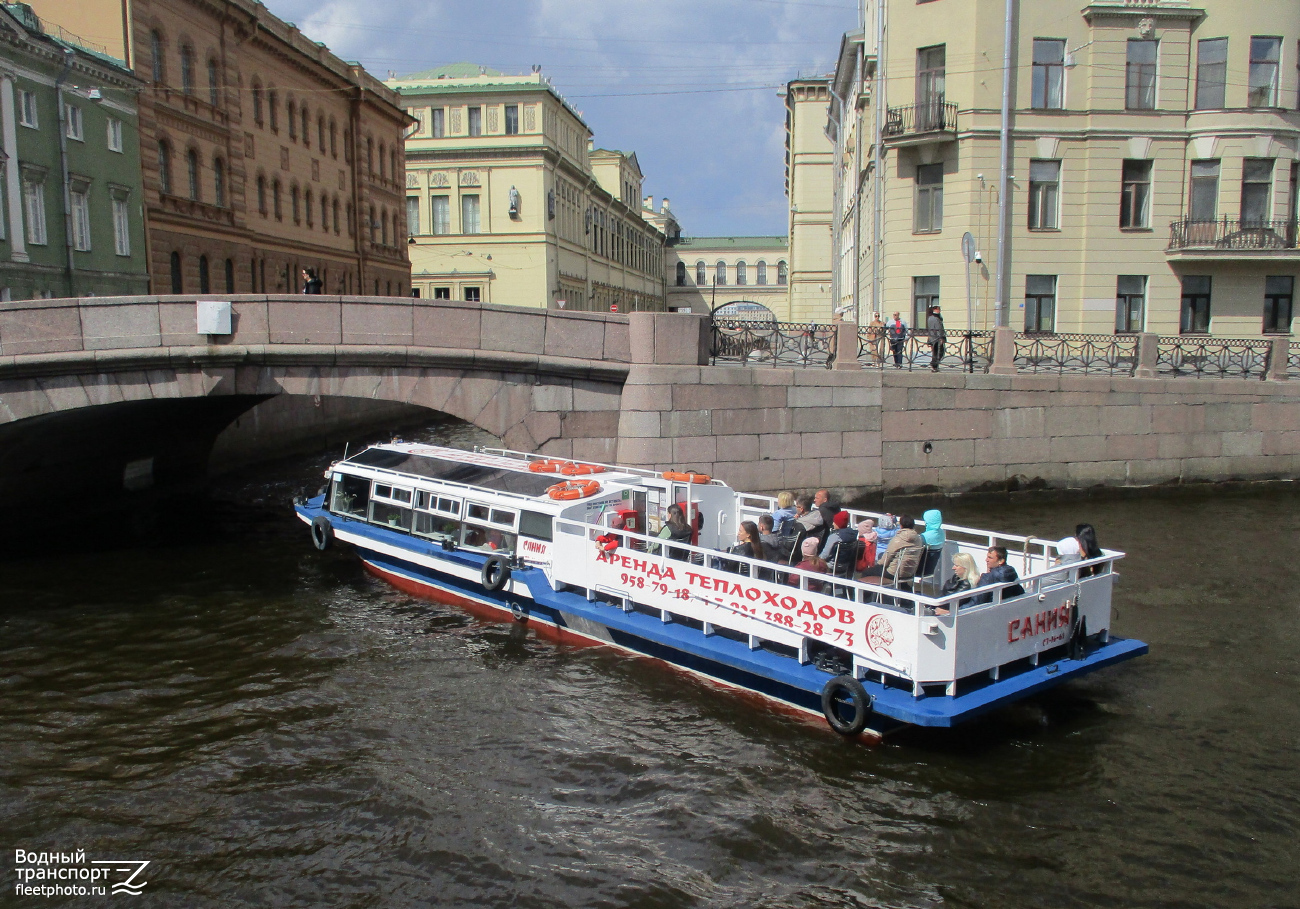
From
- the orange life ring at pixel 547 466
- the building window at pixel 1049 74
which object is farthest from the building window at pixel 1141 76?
the orange life ring at pixel 547 466

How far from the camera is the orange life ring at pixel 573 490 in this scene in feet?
42.5

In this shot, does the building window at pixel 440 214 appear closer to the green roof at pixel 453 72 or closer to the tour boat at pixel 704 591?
the green roof at pixel 453 72

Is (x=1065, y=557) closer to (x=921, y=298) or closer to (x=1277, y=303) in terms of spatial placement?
(x=921, y=298)

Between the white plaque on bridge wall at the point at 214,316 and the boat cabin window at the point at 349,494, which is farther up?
the white plaque on bridge wall at the point at 214,316

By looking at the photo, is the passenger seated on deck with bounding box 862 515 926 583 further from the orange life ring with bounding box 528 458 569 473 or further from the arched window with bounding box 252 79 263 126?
the arched window with bounding box 252 79 263 126

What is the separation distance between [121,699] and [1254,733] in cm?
1105

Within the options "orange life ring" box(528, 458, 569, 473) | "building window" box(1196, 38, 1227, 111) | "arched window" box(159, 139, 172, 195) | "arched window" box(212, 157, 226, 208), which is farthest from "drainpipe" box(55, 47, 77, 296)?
"building window" box(1196, 38, 1227, 111)

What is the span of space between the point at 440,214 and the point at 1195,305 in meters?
44.7

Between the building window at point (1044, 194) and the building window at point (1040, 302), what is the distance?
4.55 feet

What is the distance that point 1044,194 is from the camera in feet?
92.2

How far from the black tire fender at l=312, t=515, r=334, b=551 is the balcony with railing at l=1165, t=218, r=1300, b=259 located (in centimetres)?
2325

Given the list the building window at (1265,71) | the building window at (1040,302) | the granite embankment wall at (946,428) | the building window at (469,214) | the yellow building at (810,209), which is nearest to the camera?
the granite embankment wall at (946,428)

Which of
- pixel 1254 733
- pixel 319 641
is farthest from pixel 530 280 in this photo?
pixel 1254 733

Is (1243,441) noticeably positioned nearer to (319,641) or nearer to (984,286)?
(984,286)
